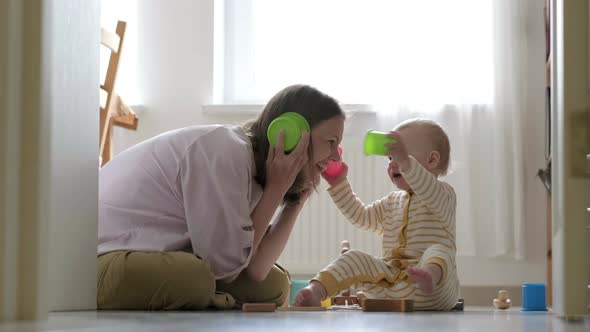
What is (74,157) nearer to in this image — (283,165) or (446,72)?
(283,165)

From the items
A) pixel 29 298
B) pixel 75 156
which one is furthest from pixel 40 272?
pixel 75 156

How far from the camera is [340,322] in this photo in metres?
1.03

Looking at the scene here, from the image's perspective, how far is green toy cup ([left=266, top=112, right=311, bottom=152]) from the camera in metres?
1.64

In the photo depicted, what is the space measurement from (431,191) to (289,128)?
34cm

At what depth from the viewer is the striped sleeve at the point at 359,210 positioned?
6.47 ft

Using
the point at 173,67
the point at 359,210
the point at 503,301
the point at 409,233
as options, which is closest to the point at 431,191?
the point at 409,233

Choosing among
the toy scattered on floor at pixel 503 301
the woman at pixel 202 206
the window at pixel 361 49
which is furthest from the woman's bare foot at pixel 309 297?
the window at pixel 361 49

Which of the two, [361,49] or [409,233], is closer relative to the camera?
[409,233]

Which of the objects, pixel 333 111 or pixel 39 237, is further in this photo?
pixel 333 111

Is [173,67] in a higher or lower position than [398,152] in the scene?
higher

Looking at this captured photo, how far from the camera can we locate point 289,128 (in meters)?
1.65

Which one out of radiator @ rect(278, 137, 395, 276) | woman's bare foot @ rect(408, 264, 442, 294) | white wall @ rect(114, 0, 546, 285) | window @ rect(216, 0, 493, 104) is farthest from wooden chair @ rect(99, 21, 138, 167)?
woman's bare foot @ rect(408, 264, 442, 294)

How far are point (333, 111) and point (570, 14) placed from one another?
0.89m

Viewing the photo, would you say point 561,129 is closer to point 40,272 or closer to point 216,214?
point 40,272
